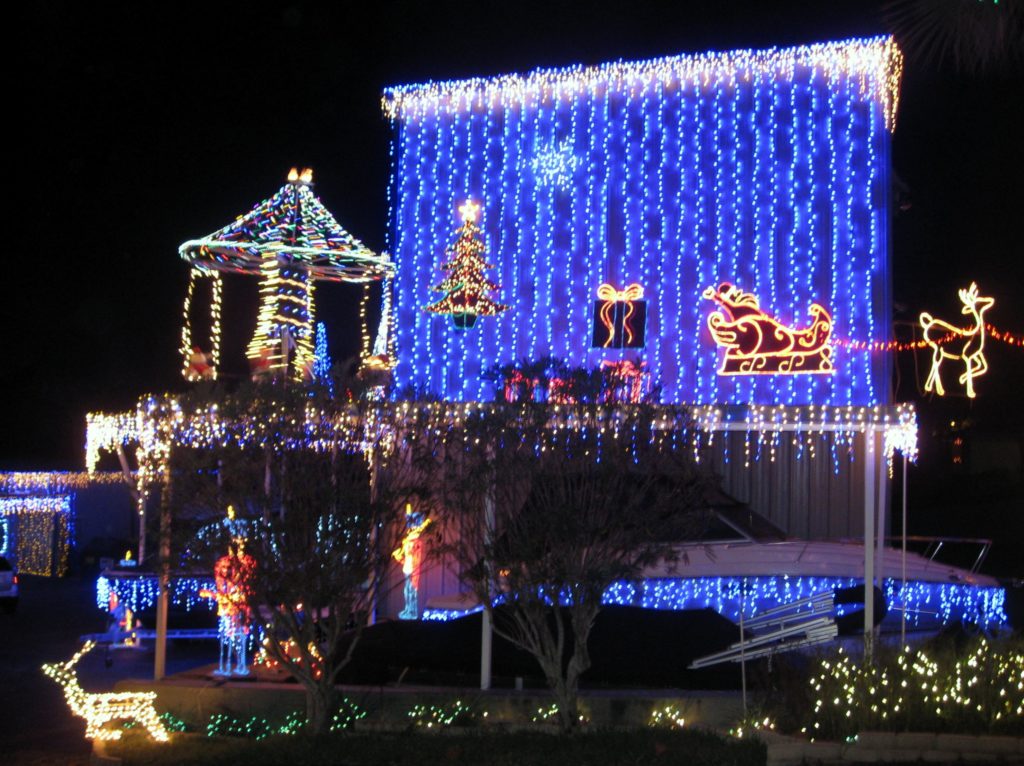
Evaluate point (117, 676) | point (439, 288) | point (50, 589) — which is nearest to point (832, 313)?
point (439, 288)

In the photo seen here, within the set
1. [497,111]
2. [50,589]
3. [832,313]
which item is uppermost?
[497,111]

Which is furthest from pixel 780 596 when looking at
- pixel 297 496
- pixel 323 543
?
pixel 297 496

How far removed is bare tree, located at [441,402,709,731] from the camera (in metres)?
8.25

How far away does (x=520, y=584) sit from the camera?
8.34 meters

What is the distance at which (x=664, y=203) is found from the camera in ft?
58.6

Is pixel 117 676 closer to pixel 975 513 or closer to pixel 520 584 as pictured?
pixel 520 584

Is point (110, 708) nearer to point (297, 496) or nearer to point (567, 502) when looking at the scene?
point (297, 496)

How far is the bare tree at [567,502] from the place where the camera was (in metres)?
8.25

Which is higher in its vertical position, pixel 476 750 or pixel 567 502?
pixel 567 502

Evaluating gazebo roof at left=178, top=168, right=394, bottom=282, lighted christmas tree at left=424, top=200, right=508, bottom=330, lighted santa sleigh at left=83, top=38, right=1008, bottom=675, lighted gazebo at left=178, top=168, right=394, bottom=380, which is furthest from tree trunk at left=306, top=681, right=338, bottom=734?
lighted christmas tree at left=424, top=200, right=508, bottom=330

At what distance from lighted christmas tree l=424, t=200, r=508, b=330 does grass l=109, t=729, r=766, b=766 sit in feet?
33.6

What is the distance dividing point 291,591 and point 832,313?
1078 cm

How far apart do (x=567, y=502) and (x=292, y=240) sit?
279 inches

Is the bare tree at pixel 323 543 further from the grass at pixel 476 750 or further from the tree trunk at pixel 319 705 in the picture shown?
the grass at pixel 476 750
